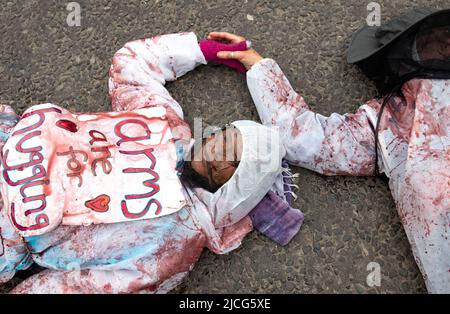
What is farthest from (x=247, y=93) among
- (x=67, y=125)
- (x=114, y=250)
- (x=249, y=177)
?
(x=114, y=250)

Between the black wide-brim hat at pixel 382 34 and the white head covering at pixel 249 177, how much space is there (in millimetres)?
593

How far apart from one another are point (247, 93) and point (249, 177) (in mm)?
612

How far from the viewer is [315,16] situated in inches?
101

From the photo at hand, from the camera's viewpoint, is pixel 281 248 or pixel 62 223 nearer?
pixel 62 223

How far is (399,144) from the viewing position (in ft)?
7.11

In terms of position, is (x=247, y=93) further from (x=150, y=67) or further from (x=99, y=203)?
(x=99, y=203)

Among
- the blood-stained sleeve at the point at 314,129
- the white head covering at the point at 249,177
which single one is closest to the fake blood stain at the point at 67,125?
the white head covering at the point at 249,177

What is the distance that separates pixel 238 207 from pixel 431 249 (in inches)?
32.5

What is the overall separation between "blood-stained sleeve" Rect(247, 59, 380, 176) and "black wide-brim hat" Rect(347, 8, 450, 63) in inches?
9.7

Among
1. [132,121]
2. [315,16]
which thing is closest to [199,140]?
[132,121]

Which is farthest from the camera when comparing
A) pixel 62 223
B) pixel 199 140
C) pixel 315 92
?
pixel 315 92

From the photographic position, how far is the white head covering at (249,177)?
6.51 ft

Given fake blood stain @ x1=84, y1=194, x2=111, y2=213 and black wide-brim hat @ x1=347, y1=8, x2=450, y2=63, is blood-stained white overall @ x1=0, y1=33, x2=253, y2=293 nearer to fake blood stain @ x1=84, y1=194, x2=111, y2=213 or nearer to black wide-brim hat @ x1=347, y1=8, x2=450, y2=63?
fake blood stain @ x1=84, y1=194, x2=111, y2=213

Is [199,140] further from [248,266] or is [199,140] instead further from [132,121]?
[248,266]
